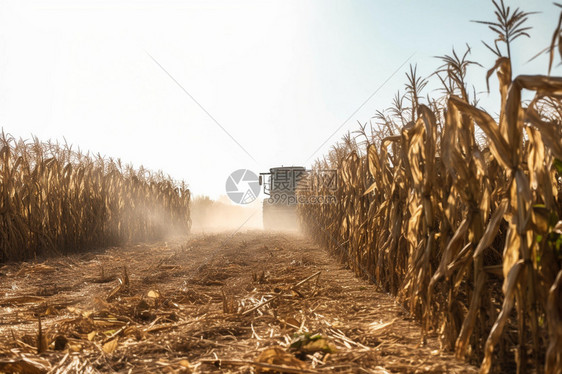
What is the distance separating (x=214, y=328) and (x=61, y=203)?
700 centimetres

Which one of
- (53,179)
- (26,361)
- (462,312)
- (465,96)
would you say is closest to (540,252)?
(462,312)

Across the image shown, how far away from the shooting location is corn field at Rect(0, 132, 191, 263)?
7133 mm

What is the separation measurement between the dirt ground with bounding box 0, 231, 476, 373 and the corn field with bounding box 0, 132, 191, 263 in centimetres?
231

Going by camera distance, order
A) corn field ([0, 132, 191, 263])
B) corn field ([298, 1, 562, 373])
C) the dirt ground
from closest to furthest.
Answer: corn field ([298, 1, 562, 373]), the dirt ground, corn field ([0, 132, 191, 263])

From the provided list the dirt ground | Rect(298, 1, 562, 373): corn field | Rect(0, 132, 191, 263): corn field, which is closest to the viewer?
Rect(298, 1, 562, 373): corn field

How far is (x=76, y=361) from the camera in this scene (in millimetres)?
2186

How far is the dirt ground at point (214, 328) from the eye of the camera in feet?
6.83

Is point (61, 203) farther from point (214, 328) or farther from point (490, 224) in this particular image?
point (490, 224)

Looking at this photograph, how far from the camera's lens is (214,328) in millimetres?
2711

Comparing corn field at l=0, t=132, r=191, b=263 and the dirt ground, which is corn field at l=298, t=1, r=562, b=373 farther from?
corn field at l=0, t=132, r=191, b=263

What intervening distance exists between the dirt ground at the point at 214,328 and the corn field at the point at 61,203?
231cm

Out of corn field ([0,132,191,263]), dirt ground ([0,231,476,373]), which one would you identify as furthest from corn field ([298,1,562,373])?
corn field ([0,132,191,263])

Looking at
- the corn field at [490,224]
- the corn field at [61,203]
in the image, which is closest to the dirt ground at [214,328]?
the corn field at [490,224]

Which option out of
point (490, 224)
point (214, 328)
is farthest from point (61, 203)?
Result: point (490, 224)
